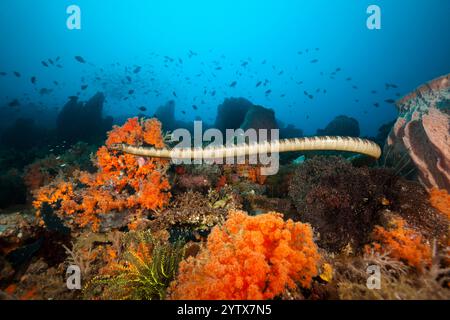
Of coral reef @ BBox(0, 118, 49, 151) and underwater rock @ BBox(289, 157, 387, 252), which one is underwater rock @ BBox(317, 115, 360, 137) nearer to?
underwater rock @ BBox(289, 157, 387, 252)

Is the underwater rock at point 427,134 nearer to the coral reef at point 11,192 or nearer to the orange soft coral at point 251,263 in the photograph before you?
the orange soft coral at point 251,263

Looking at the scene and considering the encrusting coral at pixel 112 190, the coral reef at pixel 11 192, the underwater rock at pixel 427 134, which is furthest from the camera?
the coral reef at pixel 11 192

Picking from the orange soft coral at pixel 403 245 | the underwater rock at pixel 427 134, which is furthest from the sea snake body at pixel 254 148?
the orange soft coral at pixel 403 245

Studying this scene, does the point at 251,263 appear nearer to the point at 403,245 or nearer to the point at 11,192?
the point at 403,245

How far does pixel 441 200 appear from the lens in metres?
4.07

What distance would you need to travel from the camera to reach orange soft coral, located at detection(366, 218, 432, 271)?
3.07m

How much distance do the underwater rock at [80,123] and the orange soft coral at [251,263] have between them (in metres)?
18.5

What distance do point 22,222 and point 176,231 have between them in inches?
114

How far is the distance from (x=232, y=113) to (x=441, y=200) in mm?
17296

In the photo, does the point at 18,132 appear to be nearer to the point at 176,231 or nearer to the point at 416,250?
the point at 176,231

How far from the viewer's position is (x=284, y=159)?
10969 mm

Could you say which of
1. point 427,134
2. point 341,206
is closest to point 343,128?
point 427,134

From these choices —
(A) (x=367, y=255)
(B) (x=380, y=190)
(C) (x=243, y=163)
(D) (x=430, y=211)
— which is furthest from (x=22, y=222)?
(D) (x=430, y=211)

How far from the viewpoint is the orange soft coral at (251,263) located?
2449mm
